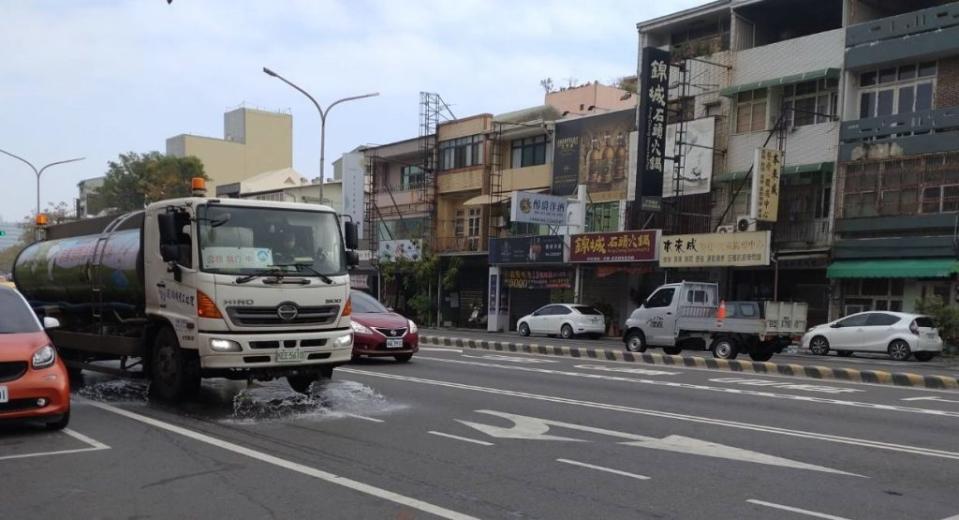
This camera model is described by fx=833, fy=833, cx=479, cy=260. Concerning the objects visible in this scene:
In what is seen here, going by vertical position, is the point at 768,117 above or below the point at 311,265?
above

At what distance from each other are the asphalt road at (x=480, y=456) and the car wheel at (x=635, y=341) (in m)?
9.76

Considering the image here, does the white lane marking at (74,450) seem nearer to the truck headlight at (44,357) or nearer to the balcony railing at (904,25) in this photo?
the truck headlight at (44,357)

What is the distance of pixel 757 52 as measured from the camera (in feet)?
103

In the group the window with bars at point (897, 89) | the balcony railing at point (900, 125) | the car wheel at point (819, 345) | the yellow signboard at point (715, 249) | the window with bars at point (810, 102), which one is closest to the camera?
the car wheel at point (819, 345)

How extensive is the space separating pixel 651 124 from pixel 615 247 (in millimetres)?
5073

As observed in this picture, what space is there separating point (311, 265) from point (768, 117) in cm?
2491

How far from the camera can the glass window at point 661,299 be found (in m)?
21.8

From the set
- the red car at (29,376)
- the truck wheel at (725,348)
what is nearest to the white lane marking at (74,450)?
the red car at (29,376)

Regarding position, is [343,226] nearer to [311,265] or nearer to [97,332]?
[311,265]

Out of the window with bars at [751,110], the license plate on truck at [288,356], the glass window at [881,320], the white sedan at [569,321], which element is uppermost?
the window with bars at [751,110]

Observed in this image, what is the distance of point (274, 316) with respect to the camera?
31.5 ft

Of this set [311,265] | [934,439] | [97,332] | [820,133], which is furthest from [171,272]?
[820,133]

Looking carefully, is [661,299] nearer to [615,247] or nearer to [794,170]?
[794,170]

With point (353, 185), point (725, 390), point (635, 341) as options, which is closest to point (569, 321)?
point (635, 341)
